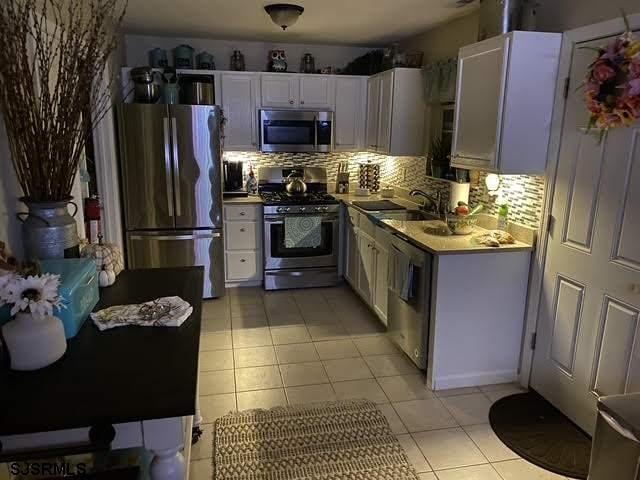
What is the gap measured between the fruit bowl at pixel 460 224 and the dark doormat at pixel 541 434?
1063 mm

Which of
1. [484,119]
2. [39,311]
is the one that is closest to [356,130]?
[484,119]

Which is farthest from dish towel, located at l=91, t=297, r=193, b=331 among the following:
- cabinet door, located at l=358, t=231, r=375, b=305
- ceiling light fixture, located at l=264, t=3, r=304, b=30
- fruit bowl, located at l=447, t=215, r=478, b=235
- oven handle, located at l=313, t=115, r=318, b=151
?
oven handle, located at l=313, t=115, r=318, b=151

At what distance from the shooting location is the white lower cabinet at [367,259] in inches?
145

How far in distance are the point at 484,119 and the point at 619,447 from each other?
70.9 inches

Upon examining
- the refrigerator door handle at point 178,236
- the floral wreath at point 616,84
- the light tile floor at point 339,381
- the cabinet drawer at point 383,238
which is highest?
the floral wreath at point 616,84

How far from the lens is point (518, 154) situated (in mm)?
2641

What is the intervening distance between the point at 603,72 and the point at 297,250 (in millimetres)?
3115

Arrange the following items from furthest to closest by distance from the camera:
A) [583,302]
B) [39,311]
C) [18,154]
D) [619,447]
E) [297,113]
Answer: [297,113], [583,302], [619,447], [18,154], [39,311]

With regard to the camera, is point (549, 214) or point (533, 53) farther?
point (549, 214)

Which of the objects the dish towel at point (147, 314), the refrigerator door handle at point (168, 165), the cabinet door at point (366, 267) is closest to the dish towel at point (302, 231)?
the cabinet door at point (366, 267)

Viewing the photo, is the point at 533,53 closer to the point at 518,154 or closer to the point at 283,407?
the point at 518,154

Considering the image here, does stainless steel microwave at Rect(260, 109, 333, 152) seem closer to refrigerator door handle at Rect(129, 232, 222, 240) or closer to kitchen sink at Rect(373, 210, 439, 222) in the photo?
refrigerator door handle at Rect(129, 232, 222, 240)

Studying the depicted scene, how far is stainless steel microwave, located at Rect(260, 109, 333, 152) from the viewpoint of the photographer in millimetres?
4656

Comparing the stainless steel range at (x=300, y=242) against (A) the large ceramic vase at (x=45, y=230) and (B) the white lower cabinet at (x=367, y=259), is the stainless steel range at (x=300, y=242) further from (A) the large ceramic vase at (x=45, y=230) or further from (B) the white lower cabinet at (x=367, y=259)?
(A) the large ceramic vase at (x=45, y=230)
